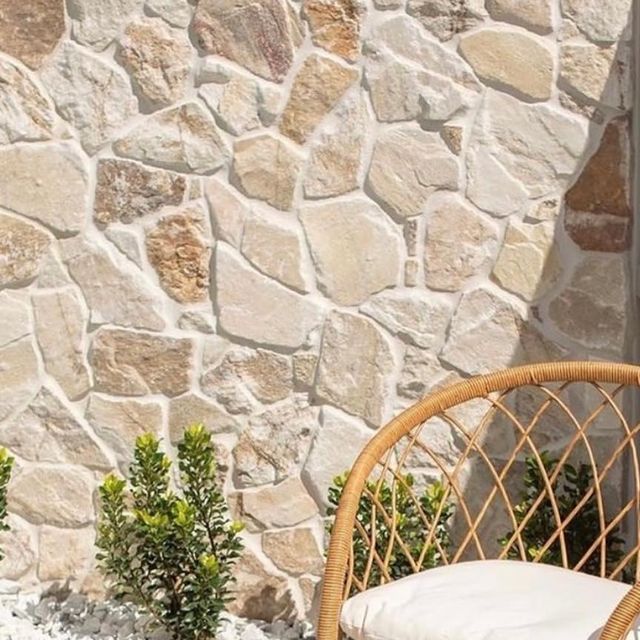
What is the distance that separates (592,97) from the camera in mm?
3590

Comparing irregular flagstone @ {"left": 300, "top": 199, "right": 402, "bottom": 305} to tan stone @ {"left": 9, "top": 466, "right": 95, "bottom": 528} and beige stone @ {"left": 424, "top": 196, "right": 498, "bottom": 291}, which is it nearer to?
beige stone @ {"left": 424, "top": 196, "right": 498, "bottom": 291}

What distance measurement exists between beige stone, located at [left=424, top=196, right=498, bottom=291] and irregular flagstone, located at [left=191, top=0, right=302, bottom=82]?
563 mm

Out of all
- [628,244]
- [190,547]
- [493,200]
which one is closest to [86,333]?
[190,547]

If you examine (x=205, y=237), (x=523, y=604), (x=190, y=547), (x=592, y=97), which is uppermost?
(x=592, y=97)

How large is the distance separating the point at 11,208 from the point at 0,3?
552 millimetres

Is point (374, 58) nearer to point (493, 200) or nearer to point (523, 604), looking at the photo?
point (493, 200)

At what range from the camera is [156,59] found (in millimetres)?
3785

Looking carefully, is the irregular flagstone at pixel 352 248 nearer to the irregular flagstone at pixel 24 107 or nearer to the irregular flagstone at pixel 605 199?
the irregular flagstone at pixel 605 199

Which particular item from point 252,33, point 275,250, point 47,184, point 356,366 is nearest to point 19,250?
point 47,184

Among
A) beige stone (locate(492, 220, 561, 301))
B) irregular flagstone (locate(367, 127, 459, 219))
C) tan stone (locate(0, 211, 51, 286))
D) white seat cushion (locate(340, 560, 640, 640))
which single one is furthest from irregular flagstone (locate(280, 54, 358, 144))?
white seat cushion (locate(340, 560, 640, 640))

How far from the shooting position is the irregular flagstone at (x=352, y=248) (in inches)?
147

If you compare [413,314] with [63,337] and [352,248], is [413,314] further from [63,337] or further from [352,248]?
[63,337]

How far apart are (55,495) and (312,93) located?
4.37ft

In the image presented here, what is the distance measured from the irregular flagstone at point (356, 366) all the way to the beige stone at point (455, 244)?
221 mm
